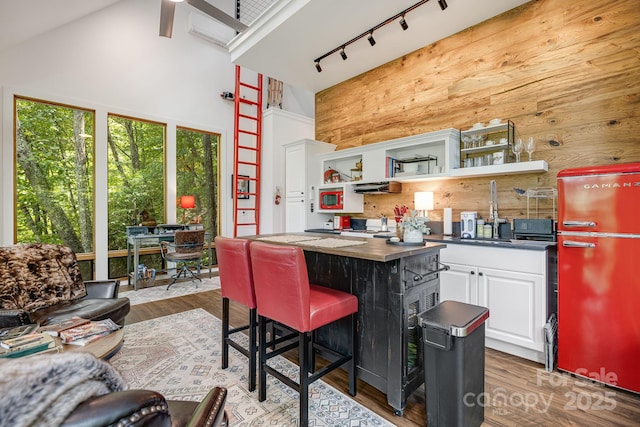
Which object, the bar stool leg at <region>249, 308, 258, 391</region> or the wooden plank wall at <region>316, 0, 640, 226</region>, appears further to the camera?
the wooden plank wall at <region>316, 0, 640, 226</region>

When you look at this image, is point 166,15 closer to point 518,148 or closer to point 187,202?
point 187,202

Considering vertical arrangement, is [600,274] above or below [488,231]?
below

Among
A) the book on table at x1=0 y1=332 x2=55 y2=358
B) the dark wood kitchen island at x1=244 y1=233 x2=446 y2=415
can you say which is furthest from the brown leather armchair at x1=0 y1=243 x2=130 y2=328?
the dark wood kitchen island at x1=244 y1=233 x2=446 y2=415

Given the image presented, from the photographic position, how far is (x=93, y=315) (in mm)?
2262

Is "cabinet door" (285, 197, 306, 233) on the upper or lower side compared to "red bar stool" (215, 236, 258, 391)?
upper

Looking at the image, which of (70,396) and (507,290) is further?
(507,290)

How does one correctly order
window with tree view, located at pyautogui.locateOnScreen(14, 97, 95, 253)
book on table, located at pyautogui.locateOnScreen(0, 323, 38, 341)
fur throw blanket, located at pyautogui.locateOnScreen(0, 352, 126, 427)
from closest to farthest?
fur throw blanket, located at pyautogui.locateOnScreen(0, 352, 126, 427) → book on table, located at pyautogui.locateOnScreen(0, 323, 38, 341) → window with tree view, located at pyautogui.locateOnScreen(14, 97, 95, 253)

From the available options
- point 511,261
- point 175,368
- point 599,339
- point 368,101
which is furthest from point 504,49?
point 175,368

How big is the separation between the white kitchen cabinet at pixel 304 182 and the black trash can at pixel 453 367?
3404 mm

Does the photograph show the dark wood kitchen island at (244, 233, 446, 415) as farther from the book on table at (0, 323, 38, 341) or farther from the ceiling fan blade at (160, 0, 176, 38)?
the ceiling fan blade at (160, 0, 176, 38)

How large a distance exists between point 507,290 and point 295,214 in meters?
3.32

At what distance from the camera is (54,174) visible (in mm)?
4328

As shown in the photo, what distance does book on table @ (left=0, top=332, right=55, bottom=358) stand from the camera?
132 centimetres

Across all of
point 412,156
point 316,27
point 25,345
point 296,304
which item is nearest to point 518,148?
point 412,156
